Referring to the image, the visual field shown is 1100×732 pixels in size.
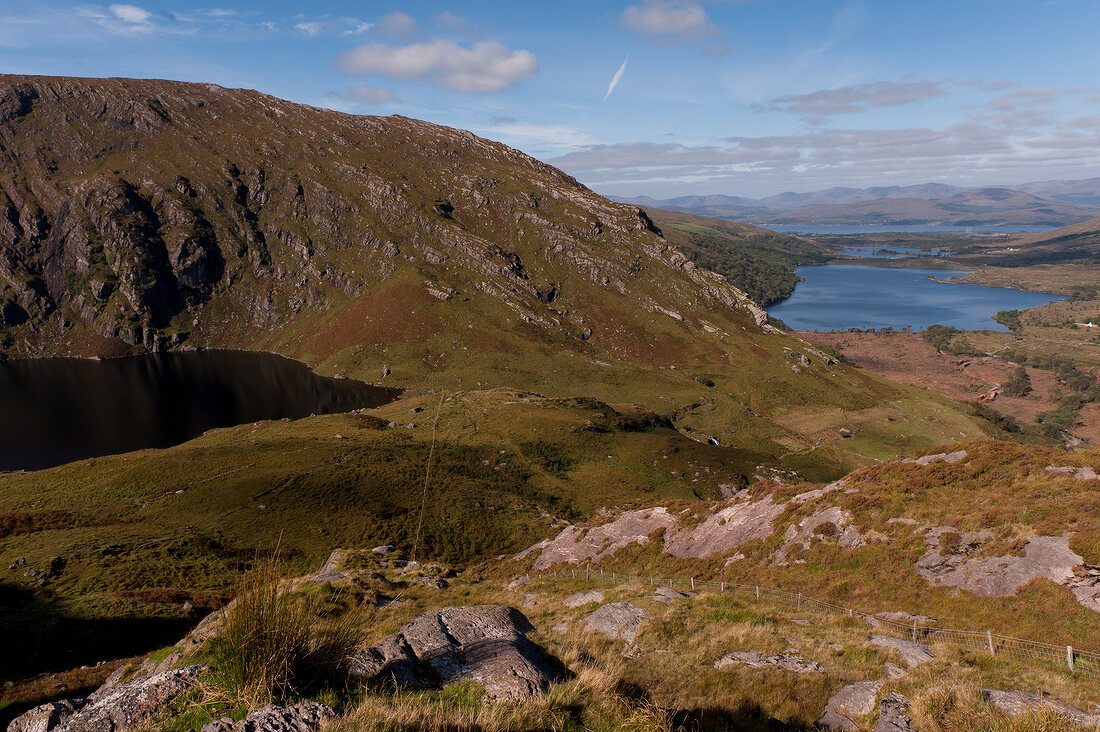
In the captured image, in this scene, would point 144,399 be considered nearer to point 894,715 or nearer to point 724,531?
point 724,531

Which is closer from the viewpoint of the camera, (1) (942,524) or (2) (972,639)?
(2) (972,639)

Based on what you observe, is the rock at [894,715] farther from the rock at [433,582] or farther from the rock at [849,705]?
the rock at [433,582]

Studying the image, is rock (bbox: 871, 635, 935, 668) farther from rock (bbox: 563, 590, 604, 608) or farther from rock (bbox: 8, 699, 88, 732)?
rock (bbox: 8, 699, 88, 732)

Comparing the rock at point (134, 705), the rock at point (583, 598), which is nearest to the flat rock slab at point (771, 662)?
the rock at point (583, 598)

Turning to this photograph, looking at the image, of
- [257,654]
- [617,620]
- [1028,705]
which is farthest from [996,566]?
[257,654]

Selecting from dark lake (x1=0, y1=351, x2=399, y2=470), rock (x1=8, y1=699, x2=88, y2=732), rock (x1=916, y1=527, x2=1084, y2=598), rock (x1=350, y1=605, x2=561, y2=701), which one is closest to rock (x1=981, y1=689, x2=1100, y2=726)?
rock (x1=350, y1=605, x2=561, y2=701)

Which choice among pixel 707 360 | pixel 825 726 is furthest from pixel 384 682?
pixel 707 360

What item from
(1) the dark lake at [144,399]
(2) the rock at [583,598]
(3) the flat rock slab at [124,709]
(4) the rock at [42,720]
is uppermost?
(3) the flat rock slab at [124,709]
